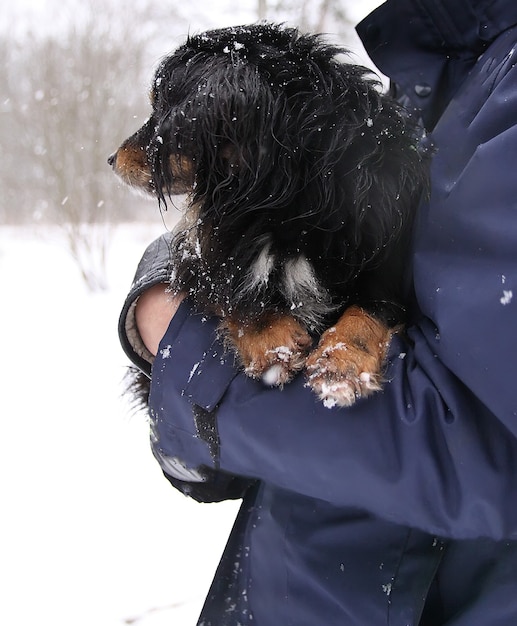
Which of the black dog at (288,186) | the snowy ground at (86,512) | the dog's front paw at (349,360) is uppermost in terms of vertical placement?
the black dog at (288,186)

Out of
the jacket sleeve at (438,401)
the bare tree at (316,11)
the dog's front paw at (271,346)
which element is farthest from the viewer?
the bare tree at (316,11)

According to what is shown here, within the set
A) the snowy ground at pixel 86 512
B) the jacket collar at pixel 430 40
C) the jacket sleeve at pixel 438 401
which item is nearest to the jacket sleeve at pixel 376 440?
the jacket sleeve at pixel 438 401

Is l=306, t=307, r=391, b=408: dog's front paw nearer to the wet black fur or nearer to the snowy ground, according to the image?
the wet black fur

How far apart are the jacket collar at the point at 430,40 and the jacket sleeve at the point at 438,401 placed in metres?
0.12

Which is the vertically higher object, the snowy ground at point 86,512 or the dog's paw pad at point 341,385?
the dog's paw pad at point 341,385

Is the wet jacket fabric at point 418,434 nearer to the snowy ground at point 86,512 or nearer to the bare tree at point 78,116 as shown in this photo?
the snowy ground at point 86,512

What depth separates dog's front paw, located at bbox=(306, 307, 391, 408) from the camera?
1052 mm

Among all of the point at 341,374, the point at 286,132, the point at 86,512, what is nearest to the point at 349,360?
the point at 341,374

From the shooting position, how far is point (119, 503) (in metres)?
3.78

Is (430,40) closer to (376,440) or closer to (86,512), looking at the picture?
(376,440)

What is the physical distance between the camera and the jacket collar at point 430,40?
124 centimetres

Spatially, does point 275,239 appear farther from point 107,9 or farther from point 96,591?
point 107,9

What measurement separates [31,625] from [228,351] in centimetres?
222

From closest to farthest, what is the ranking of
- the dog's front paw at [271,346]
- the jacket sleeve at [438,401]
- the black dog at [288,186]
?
1. the jacket sleeve at [438,401]
2. the dog's front paw at [271,346]
3. the black dog at [288,186]
